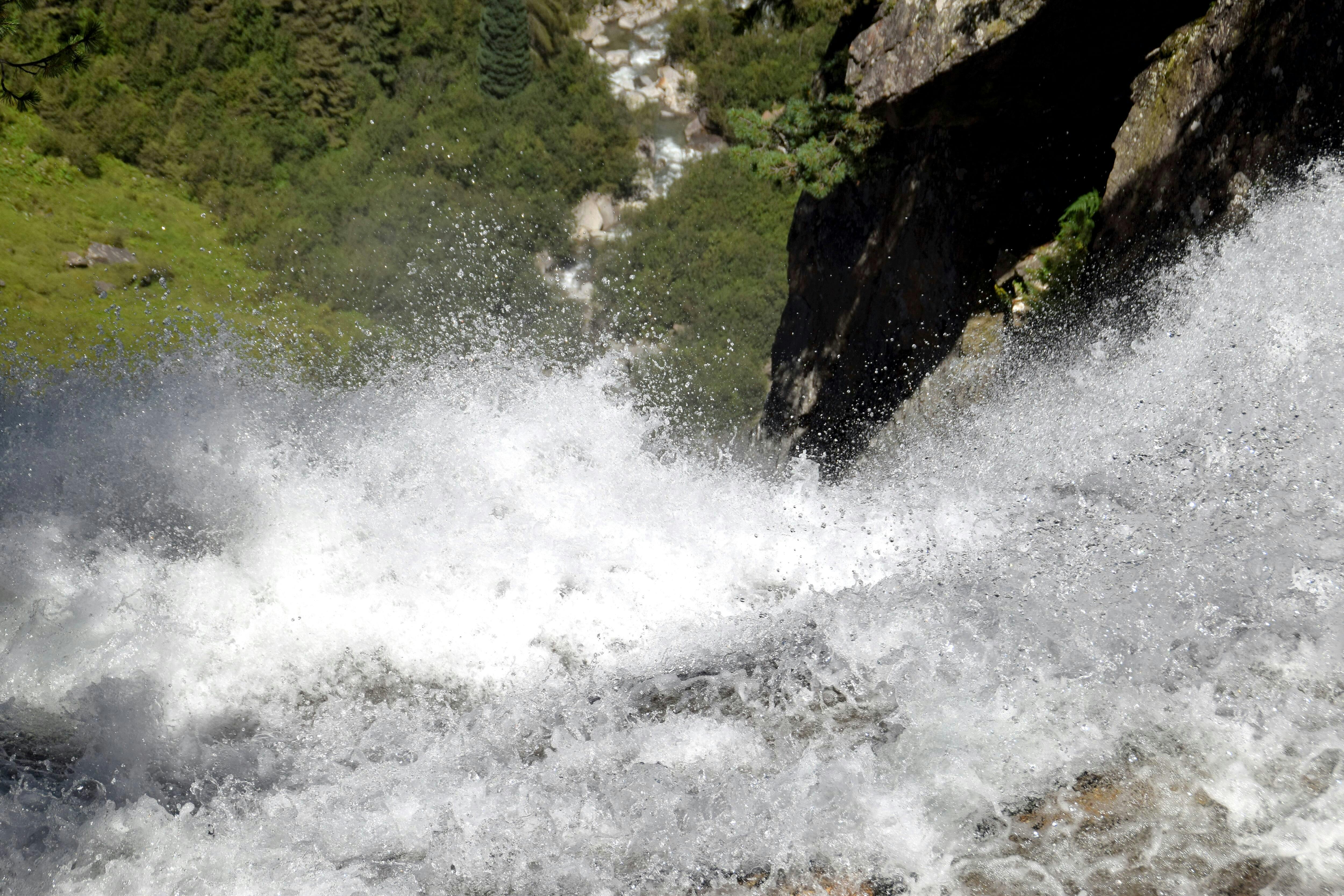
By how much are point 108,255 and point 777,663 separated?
46.2 feet

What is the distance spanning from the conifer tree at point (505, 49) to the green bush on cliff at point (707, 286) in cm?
407

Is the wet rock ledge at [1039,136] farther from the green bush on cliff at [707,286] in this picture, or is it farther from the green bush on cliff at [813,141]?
the green bush on cliff at [707,286]

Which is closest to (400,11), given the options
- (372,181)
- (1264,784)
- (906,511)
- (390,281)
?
(372,181)

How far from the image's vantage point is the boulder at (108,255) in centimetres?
1282

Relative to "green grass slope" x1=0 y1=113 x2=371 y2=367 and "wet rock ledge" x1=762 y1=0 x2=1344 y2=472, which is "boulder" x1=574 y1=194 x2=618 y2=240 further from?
"wet rock ledge" x1=762 y1=0 x2=1344 y2=472

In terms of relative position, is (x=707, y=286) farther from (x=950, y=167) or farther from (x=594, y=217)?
(x=950, y=167)

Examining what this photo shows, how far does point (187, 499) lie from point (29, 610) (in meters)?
1.63

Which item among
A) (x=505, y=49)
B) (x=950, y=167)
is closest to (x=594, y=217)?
(x=505, y=49)

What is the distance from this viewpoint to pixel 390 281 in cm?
1438

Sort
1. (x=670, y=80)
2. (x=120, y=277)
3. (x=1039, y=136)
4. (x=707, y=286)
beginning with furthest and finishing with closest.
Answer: (x=670, y=80) → (x=707, y=286) → (x=120, y=277) → (x=1039, y=136)

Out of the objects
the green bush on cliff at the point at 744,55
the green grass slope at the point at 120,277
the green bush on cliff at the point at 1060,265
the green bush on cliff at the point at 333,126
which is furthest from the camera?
the green bush on cliff at the point at 744,55

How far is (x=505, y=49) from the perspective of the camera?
620 inches

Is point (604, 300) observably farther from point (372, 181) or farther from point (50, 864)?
point (50, 864)

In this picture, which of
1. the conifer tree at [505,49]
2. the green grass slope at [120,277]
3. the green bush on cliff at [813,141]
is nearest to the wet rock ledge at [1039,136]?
the green bush on cliff at [813,141]
